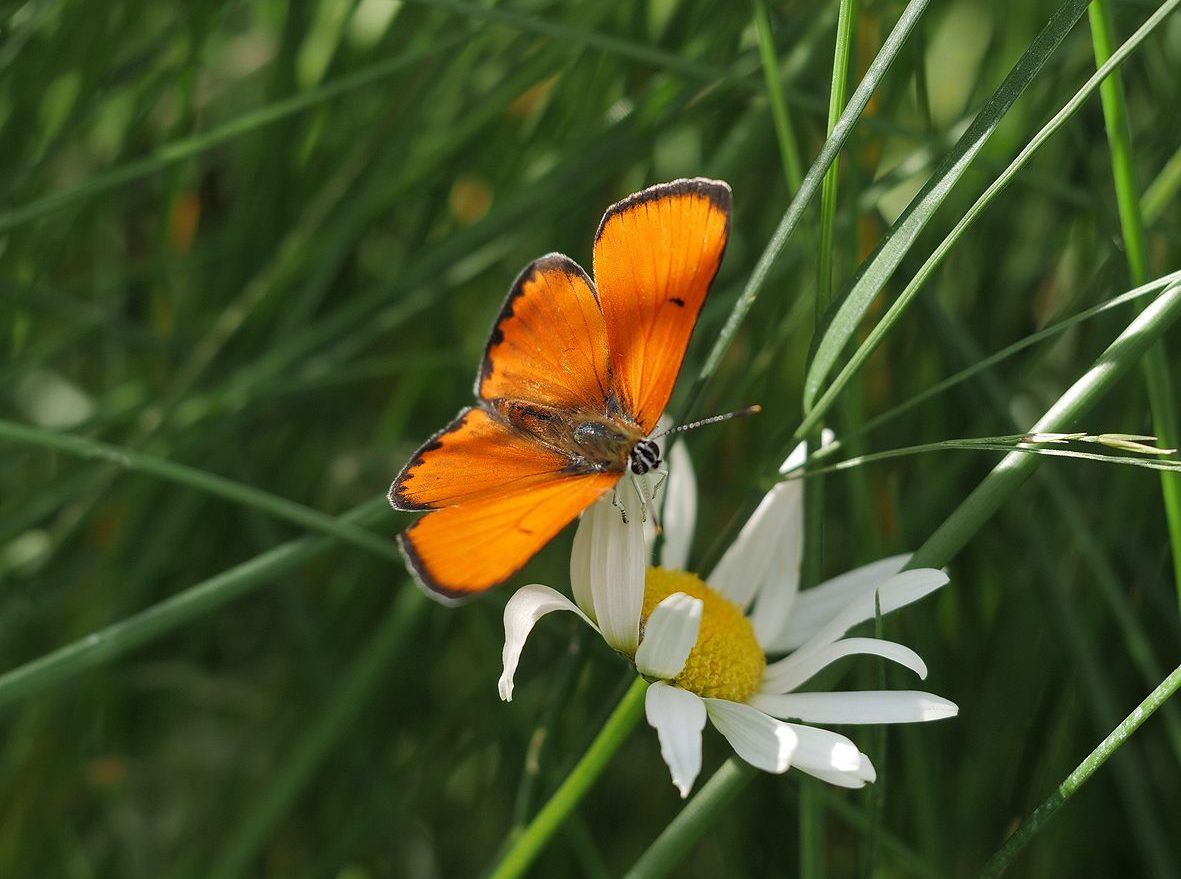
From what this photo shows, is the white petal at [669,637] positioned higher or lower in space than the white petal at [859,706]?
higher

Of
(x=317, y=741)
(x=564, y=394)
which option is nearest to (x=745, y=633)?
(x=564, y=394)

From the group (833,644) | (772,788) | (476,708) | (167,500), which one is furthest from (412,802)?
(833,644)

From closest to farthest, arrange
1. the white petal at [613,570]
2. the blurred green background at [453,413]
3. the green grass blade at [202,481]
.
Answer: the white petal at [613,570]
the green grass blade at [202,481]
the blurred green background at [453,413]

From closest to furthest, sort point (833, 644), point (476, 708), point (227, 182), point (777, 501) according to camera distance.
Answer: point (833, 644) < point (777, 501) < point (476, 708) < point (227, 182)

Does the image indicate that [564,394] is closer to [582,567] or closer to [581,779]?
[582,567]

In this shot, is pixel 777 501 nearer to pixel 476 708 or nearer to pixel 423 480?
pixel 423 480

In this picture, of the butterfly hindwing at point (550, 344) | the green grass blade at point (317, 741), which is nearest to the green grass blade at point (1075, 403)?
the butterfly hindwing at point (550, 344)

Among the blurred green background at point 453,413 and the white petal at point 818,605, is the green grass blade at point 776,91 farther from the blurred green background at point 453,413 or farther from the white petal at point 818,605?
the white petal at point 818,605

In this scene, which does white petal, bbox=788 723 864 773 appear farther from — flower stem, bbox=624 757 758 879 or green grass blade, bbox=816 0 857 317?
green grass blade, bbox=816 0 857 317
